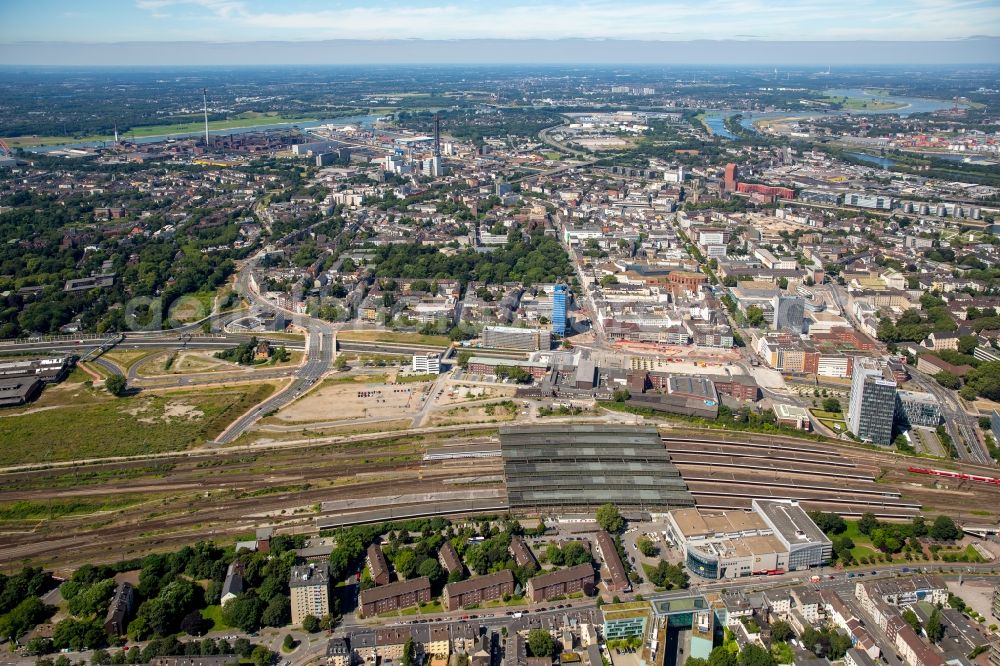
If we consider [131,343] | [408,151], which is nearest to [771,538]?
[131,343]

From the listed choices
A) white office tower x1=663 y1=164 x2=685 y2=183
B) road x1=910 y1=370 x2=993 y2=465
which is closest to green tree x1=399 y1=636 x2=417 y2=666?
road x1=910 y1=370 x2=993 y2=465

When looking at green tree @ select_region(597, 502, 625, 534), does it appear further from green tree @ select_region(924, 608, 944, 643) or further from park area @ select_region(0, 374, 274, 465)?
park area @ select_region(0, 374, 274, 465)

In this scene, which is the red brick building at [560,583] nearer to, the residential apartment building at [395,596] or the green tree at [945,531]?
the residential apartment building at [395,596]

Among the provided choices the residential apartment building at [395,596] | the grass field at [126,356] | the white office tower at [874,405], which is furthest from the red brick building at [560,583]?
the grass field at [126,356]

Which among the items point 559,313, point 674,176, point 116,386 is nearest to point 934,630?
point 559,313

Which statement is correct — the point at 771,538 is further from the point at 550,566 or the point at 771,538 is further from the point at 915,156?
the point at 915,156
